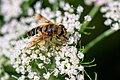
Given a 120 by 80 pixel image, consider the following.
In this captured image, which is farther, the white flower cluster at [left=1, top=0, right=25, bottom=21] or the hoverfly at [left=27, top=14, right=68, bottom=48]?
the white flower cluster at [left=1, top=0, right=25, bottom=21]

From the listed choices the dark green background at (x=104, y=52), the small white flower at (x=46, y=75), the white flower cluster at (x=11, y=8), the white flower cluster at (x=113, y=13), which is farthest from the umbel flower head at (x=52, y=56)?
the white flower cluster at (x=11, y=8)

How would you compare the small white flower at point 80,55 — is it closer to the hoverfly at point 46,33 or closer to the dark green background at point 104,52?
the hoverfly at point 46,33

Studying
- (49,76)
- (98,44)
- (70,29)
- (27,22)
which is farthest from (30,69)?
(98,44)

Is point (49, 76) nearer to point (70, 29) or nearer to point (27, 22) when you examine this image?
point (70, 29)

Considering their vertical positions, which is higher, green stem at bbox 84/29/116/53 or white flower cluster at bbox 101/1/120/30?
white flower cluster at bbox 101/1/120/30

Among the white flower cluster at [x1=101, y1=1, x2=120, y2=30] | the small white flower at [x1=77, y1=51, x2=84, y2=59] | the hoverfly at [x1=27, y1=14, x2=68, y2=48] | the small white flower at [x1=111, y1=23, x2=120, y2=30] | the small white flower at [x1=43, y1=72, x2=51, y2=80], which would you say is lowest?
the small white flower at [x1=43, y1=72, x2=51, y2=80]

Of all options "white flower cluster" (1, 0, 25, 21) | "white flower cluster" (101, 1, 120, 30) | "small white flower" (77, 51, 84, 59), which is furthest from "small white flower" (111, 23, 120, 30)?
"white flower cluster" (1, 0, 25, 21)

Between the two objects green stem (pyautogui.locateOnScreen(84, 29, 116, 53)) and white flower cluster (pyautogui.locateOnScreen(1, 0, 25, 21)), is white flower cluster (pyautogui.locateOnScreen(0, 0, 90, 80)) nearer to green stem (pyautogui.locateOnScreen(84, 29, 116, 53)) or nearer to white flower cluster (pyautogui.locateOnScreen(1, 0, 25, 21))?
green stem (pyautogui.locateOnScreen(84, 29, 116, 53))

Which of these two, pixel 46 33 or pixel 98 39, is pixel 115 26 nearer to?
pixel 98 39
